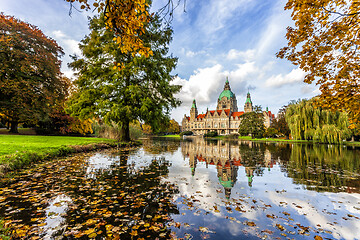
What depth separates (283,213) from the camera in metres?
3.11

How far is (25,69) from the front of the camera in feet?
41.7

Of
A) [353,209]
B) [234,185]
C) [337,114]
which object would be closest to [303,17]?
[353,209]

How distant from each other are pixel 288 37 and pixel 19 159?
10.3 meters

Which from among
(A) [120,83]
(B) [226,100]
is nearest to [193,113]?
(B) [226,100]

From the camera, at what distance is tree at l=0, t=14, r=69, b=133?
12453 millimetres

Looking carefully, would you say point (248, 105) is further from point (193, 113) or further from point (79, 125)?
point (79, 125)

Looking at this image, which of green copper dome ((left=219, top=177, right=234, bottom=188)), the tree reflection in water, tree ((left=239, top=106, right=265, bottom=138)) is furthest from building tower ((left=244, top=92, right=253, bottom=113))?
the tree reflection in water

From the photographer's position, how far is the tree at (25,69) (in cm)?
1245

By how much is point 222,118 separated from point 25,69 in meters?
88.1

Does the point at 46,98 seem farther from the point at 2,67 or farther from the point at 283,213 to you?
the point at 283,213

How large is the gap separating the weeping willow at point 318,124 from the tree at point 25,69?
3083 cm

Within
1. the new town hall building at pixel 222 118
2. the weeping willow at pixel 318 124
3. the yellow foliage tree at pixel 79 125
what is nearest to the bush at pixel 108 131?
the yellow foliage tree at pixel 79 125

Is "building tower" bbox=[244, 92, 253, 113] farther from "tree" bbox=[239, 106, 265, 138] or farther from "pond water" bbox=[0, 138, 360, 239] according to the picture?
"pond water" bbox=[0, 138, 360, 239]

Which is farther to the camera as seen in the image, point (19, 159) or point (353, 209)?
point (19, 159)
